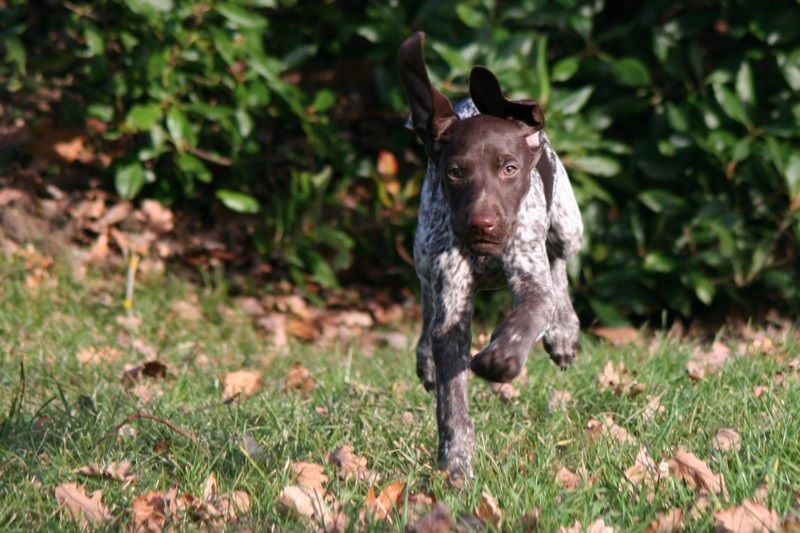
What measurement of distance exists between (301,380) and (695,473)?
233 centimetres

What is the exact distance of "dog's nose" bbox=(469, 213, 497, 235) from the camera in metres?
3.69

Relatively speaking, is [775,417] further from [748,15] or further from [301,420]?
[748,15]

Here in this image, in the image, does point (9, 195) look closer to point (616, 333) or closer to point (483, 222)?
point (616, 333)

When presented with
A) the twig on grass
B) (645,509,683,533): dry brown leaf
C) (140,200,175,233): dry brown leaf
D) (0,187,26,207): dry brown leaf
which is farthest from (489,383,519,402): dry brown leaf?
(0,187,26,207): dry brown leaf

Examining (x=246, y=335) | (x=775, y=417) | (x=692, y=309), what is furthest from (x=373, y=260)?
(x=775, y=417)

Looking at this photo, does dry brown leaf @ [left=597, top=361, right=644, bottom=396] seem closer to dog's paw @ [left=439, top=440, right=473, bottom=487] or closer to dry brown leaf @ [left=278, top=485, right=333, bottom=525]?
dog's paw @ [left=439, top=440, right=473, bottom=487]

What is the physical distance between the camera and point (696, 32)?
699 cm

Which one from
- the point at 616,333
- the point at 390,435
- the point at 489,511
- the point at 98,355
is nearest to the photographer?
the point at 489,511

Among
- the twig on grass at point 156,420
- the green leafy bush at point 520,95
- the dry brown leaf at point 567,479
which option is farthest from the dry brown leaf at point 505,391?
the green leafy bush at point 520,95

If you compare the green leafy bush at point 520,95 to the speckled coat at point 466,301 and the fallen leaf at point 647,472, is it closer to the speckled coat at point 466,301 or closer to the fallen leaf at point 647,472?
the speckled coat at point 466,301

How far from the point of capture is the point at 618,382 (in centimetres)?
475

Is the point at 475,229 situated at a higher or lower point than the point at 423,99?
lower

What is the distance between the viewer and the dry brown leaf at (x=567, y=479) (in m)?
3.62

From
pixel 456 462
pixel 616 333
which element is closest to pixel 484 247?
pixel 456 462
